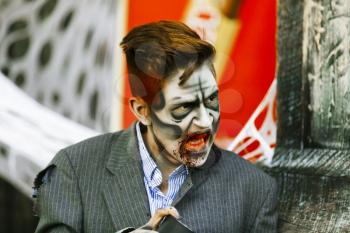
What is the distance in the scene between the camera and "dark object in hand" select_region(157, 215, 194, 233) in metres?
2.53

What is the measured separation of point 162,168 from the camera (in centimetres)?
277

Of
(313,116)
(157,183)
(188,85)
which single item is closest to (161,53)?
(188,85)

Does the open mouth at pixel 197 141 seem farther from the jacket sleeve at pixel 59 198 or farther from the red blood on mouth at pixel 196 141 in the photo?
the jacket sleeve at pixel 59 198

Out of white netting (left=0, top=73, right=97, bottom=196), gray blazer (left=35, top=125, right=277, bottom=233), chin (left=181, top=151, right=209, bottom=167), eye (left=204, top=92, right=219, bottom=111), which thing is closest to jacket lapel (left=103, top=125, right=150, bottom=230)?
gray blazer (left=35, top=125, right=277, bottom=233)

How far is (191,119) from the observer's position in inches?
104

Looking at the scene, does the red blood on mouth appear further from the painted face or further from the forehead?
the forehead

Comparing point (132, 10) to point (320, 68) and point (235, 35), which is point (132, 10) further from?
point (320, 68)

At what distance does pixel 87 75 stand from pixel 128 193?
3.70 feet

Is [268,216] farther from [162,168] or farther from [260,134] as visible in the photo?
[260,134]

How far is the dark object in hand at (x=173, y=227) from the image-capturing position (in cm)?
253

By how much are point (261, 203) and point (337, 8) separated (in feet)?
2.77

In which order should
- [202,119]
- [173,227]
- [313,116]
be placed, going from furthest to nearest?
[313,116] → [202,119] → [173,227]

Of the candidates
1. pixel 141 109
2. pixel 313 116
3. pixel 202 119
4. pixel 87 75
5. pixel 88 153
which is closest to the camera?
pixel 202 119

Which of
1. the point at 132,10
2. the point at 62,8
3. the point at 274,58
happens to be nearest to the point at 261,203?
the point at 274,58
